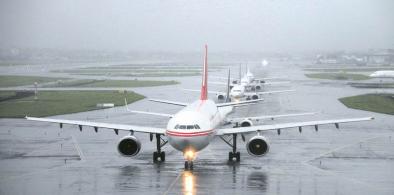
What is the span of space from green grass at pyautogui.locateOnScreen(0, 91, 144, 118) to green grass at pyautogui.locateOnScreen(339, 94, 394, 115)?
34.3m

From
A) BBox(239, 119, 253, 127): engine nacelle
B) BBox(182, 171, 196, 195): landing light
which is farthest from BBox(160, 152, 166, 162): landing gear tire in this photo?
BBox(239, 119, 253, 127): engine nacelle

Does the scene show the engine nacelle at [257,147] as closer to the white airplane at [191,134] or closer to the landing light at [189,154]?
the white airplane at [191,134]

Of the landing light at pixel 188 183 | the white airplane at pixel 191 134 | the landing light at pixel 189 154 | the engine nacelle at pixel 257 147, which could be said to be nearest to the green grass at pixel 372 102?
the white airplane at pixel 191 134

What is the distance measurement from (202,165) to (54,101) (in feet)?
162

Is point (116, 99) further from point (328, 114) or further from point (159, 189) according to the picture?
point (159, 189)

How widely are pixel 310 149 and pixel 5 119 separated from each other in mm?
36464

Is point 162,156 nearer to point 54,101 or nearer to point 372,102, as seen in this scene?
point 54,101

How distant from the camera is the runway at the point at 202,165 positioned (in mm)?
27939

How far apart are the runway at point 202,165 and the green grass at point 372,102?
15.2m

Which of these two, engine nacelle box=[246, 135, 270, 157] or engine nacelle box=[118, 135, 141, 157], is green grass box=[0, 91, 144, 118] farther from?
engine nacelle box=[246, 135, 270, 157]

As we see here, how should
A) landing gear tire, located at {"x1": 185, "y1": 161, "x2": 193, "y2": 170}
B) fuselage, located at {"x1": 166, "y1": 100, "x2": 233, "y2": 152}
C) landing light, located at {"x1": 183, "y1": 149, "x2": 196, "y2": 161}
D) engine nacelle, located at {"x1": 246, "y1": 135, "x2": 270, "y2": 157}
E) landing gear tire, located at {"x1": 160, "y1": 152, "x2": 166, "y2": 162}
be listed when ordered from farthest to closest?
landing gear tire, located at {"x1": 160, "y1": 152, "x2": 166, "y2": 162} < engine nacelle, located at {"x1": 246, "y1": 135, "x2": 270, "y2": 157} < landing gear tire, located at {"x1": 185, "y1": 161, "x2": 193, "y2": 170} < landing light, located at {"x1": 183, "y1": 149, "x2": 196, "y2": 161} < fuselage, located at {"x1": 166, "y1": 100, "x2": 233, "y2": 152}

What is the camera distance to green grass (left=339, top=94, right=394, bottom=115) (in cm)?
6862

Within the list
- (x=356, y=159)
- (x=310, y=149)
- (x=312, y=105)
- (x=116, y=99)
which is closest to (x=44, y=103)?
(x=116, y=99)

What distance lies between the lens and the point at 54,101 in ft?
254
